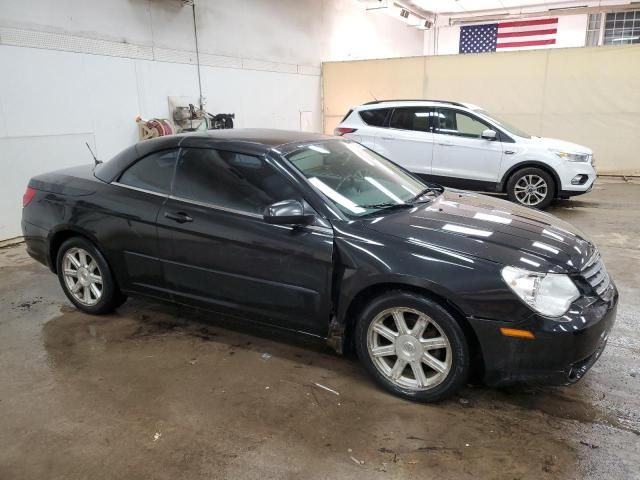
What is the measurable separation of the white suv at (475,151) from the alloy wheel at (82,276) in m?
4.99

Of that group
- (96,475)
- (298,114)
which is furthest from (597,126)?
(96,475)

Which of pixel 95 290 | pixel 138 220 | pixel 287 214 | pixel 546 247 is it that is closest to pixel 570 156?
pixel 546 247

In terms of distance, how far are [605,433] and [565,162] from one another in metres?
5.50

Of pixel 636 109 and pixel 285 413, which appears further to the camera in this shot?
pixel 636 109

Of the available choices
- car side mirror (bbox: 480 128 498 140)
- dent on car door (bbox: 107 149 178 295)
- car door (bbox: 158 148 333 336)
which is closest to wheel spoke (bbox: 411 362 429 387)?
car door (bbox: 158 148 333 336)

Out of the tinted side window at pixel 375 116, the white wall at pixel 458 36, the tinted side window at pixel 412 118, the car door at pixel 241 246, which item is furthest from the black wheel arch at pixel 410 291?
the white wall at pixel 458 36

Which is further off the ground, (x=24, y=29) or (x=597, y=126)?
(x=24, y=29)

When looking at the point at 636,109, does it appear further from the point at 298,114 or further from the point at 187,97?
the point at 187,97

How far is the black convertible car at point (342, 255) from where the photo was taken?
2.38 m

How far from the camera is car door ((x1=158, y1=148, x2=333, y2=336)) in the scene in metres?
2.76

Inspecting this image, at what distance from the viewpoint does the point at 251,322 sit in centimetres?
308

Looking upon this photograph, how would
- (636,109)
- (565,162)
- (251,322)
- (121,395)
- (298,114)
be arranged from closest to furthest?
(121,395) < (251,322) < (565,162) < (636,109) < (298,114)

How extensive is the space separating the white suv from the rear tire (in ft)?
16.4

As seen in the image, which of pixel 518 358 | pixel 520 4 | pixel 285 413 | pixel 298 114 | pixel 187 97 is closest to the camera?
pixel 518 358
